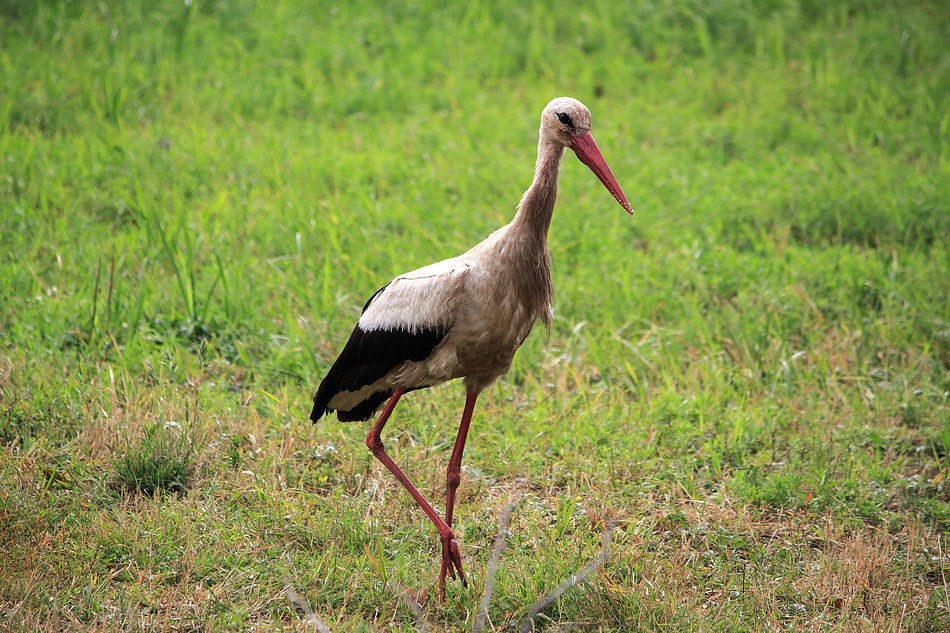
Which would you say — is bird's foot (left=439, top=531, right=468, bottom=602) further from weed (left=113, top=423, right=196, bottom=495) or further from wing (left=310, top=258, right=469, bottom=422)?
weed (left=113, top=423, right=196, bottom=495)

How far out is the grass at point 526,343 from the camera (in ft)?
11.3

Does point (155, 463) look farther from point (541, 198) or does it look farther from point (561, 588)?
point (541, 198)

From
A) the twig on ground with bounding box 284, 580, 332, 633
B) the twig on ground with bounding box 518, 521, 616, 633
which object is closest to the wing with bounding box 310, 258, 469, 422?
the twig on ground with bounding box 284, 580, 332, 633

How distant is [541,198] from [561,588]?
4.81 feet

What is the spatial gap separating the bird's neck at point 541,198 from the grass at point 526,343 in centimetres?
128

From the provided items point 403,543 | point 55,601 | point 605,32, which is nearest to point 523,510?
point 403,543

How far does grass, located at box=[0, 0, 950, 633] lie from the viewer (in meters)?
3.43

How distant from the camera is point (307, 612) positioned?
291 cm

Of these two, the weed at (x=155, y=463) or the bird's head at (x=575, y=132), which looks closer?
the bird's head at (x=575, y=132)

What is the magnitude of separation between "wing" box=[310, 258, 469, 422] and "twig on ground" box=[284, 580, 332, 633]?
85 cm

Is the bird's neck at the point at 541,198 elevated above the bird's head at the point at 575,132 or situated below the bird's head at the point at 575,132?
below

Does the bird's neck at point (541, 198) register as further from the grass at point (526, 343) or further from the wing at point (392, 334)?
the grass at point (526, 343)

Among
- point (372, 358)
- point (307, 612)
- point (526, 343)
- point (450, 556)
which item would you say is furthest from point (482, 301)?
point (526, 343)

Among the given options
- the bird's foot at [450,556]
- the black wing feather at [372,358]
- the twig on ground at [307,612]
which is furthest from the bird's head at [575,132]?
the twig on ground at [307,612]
